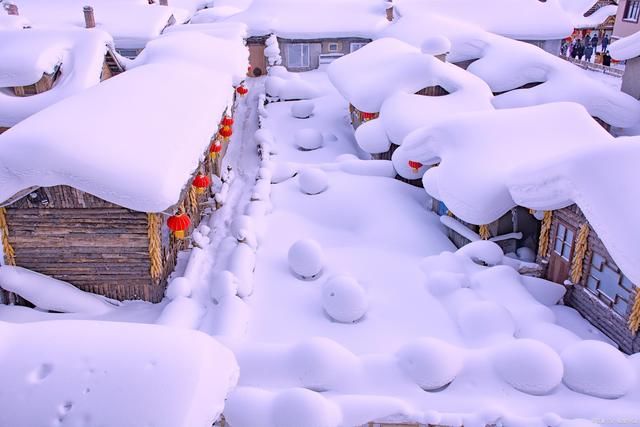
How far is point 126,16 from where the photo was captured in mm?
29188

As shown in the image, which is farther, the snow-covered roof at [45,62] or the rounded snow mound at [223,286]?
the snow-covered roof at [45,62]

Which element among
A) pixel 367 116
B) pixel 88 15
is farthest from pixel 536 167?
pixel 88 15

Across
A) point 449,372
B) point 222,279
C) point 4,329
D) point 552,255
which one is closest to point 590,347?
point 449,372

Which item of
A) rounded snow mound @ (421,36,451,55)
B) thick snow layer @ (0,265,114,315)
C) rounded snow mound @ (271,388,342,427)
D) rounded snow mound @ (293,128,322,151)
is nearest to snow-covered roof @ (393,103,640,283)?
rounded snow mound @ (293,128,322,151)

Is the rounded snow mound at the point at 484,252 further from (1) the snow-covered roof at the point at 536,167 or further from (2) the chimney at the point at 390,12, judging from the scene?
(2) the chimney at the point at 390,12

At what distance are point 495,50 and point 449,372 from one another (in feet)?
63.6

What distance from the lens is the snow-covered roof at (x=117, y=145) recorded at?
8898 mm

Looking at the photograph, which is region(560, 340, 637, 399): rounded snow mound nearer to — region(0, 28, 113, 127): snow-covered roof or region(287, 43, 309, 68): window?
region(0, 28, 113, 127): snow-covered roof

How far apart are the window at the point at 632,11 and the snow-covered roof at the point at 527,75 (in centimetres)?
1197

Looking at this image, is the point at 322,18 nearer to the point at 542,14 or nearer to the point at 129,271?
the point at 542,14

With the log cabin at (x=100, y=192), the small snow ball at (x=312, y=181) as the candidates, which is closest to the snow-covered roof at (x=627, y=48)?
the small snow ball at (x=312, y=181)

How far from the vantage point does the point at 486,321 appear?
357 inches

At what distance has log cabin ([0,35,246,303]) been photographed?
29.3 feet

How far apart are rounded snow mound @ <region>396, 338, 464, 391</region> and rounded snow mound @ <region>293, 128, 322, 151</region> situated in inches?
511
